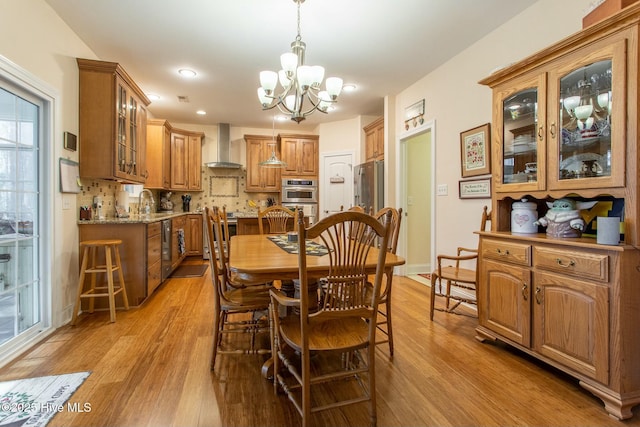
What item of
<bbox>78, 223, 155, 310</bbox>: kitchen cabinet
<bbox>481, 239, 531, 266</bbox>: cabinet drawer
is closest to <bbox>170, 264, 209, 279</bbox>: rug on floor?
<bbox>78, 223, 155, 310</bbox>: kitchen cabinet

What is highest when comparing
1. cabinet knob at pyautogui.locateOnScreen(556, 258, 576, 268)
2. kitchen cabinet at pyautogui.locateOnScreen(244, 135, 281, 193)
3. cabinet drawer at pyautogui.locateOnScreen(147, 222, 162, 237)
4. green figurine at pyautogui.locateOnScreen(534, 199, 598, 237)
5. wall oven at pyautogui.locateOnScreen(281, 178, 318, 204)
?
kitchen cabinet at pyautogui.locateOnScreen(244, 135, 281, 193)

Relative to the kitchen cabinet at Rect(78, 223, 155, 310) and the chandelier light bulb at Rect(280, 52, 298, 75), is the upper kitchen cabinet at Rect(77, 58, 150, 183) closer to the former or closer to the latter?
the kitchen cabinet at Rect(78, 223, 155, 310)

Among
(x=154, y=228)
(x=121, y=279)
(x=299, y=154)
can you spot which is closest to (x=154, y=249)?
(x=154, y=228)

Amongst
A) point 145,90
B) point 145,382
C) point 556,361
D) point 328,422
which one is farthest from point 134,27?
point 556,361

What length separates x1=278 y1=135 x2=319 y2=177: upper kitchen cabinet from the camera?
19.7 ft

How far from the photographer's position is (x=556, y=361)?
5.86 feet

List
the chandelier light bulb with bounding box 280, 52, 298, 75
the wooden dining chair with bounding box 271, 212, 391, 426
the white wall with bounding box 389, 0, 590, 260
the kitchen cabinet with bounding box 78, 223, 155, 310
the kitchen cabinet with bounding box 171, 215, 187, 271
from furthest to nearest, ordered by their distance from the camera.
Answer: the kitchen cabinet with bounding box 171, 215, 187, 271 < the kitchen cabinet with bounding box 78, 223, 155, 310 < the white wall with bounding box 389, 0, 590, 260 < the chandelier light bulb with bounding box 280, 52, 298, 75 < the wooden dining chair with bounding box 271, 212, 391, 426

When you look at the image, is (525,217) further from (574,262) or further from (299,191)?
(299,191)

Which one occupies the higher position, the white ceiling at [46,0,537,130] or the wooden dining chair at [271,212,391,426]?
the white ceiling at [46,0,537,130]

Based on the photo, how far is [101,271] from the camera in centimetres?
273

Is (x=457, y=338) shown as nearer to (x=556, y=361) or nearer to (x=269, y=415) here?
(x=556, y=361)

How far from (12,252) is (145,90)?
2.87 meters

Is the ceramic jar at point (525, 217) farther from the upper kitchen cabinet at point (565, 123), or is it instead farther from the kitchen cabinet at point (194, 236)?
the kitchen cabinet at point (194, 236)

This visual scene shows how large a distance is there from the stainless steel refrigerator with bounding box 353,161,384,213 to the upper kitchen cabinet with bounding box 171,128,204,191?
3107 millimetres
